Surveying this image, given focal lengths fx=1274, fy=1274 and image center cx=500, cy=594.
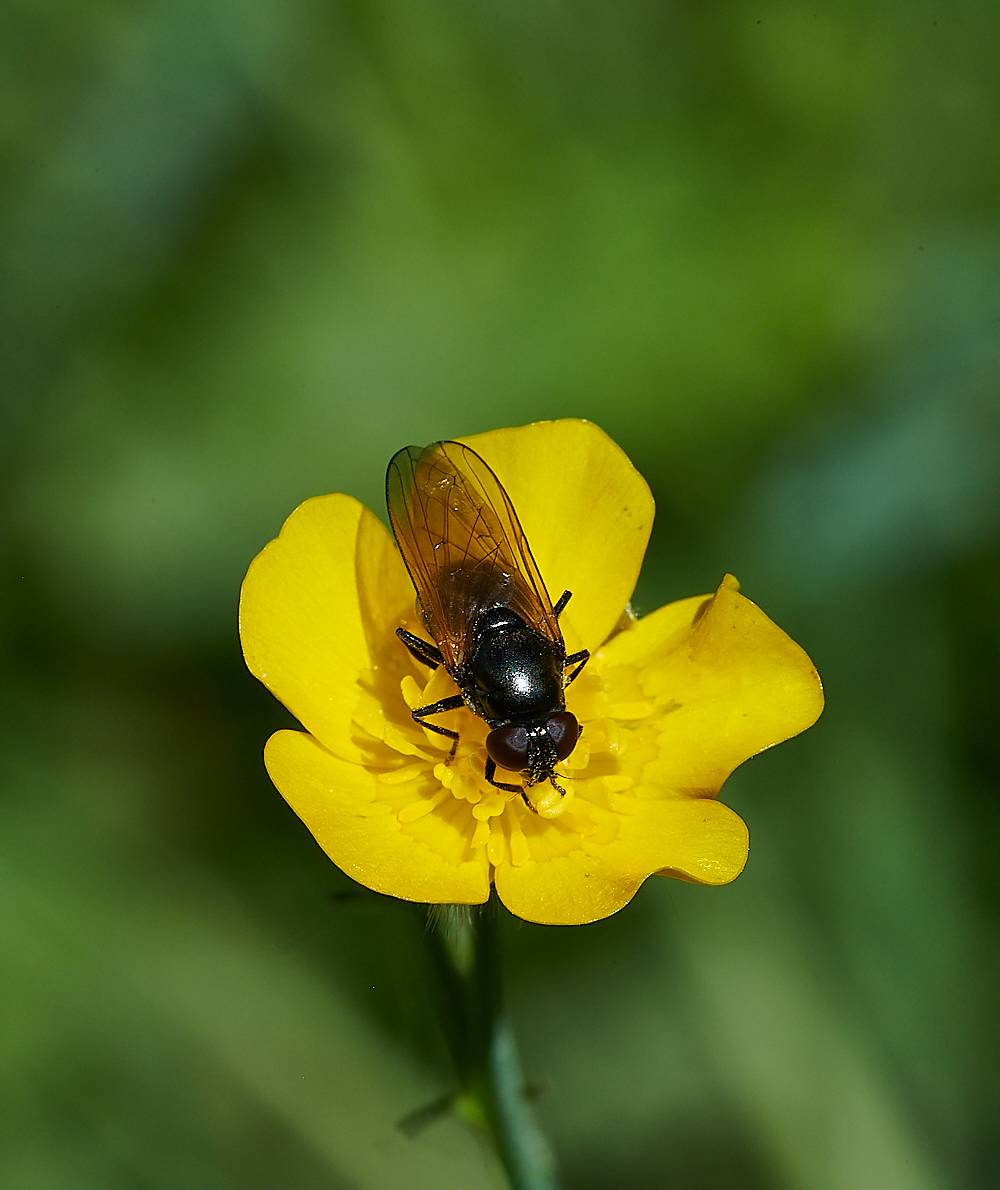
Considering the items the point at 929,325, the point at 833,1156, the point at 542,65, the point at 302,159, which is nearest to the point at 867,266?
the point at 929,325

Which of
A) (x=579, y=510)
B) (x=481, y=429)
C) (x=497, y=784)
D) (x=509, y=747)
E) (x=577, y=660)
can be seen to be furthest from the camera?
(x=481, y=429)

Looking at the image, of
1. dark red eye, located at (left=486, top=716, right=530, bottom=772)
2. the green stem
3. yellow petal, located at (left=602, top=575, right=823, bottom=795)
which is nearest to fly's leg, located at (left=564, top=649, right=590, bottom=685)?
yellow petal, located at (left=602, top=575, right=823, bottom=795)

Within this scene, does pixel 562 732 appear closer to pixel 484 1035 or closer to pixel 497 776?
pixel 497 776

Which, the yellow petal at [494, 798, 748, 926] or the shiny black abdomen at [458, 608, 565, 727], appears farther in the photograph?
the shiny black abdomen at [458, 608, 565, 727]

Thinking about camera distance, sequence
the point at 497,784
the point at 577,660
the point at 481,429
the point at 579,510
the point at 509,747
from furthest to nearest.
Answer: the point at 481,429
the point at 579,510
the point at 577,660
the point at 497,784
the point at 509,747

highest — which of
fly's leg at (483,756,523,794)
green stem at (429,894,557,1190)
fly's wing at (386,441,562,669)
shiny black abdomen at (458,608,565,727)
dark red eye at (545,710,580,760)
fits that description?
fly's wing at (386,441,562,669)

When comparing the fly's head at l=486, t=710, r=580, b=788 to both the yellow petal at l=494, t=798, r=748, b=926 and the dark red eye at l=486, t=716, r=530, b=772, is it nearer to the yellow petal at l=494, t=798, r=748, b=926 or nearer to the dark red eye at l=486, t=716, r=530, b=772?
the dark red eye at l=486, t=716, r=530, b=772

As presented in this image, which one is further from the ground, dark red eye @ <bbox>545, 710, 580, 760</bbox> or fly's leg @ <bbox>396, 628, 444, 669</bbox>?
fly's leg @ <bbox>396, 628, 444, 669</bbox>

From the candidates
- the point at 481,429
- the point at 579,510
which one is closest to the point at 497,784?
the point at 579,510
